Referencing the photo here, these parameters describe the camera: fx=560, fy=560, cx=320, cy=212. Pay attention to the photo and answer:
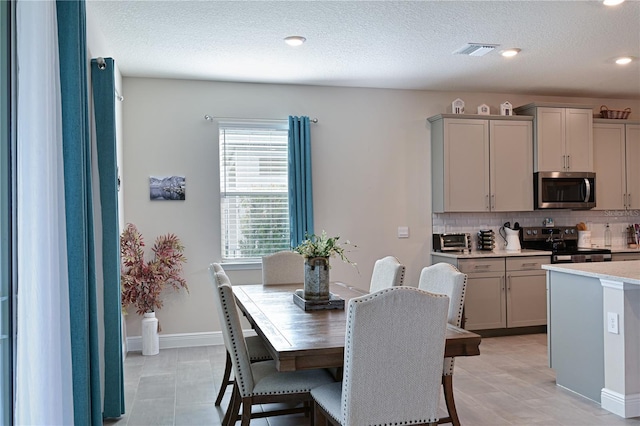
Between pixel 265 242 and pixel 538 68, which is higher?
pixel 538 68

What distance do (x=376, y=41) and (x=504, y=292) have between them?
10.0 ft

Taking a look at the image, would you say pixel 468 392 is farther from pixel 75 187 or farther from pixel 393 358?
pixel 75 187

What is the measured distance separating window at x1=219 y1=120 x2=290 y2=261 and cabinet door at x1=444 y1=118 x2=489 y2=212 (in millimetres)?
1775

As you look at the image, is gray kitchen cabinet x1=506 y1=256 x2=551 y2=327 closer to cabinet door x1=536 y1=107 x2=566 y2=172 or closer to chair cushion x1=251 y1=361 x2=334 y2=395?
cabinet door x1=536 y1=107 x2=566 y2=172

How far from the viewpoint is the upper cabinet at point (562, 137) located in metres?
6.27

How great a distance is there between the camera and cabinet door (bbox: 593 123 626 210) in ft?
21.6

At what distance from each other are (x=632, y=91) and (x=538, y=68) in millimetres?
1922

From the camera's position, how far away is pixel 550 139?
6.29 metres

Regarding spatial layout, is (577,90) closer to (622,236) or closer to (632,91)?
(632,91)

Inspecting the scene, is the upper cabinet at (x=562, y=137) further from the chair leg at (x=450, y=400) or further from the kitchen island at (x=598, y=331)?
the chair leg at (x=450, y=400)

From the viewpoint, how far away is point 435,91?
6406 millimetres

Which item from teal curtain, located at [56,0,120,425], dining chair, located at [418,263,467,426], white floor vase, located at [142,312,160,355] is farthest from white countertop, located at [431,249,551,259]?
teal curtain, located at [56,0,120,425]

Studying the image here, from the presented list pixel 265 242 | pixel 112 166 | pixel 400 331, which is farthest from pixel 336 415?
pixel 265 242

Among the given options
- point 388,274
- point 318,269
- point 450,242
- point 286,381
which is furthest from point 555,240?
point 286,381
